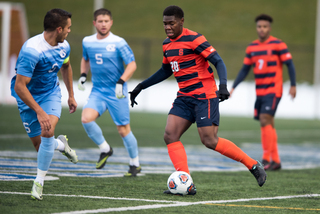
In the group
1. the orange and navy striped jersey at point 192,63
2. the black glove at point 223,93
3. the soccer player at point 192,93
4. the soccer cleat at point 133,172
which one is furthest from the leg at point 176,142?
the soccer cleat at point 133,172

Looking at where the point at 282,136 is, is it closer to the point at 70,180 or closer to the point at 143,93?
the point at 70,180

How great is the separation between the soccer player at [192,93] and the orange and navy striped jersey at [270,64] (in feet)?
9.58

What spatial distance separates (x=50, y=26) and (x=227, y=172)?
3825 millimetres

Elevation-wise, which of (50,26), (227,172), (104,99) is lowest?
(227,172)

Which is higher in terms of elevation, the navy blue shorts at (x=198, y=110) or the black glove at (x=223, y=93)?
the black glove at (x=223, y=93)

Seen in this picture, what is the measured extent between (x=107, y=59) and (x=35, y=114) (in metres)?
1.93

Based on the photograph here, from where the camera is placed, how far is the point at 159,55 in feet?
166

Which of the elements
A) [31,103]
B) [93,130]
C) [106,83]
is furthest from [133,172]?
[31,103]

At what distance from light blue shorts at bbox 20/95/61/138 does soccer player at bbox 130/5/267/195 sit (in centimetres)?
126

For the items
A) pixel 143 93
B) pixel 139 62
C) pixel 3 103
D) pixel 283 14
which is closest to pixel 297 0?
pixel 283 14

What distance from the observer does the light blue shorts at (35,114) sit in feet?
17.8

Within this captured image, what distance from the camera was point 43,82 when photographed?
5465 mm

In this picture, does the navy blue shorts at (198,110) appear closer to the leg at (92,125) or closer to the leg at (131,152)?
the leg at (131,152)

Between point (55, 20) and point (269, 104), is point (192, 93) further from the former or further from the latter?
point (269, 104)
